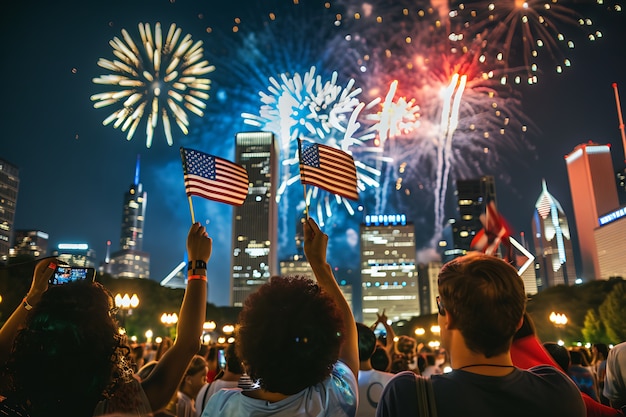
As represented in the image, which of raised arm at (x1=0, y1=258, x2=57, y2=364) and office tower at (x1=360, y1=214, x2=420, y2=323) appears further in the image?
office tower at (x1=360, y1=214, x2=420, y2=323)

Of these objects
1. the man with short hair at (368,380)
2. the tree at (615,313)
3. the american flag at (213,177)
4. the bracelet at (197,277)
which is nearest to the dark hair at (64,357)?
the bracelet at (197,277)

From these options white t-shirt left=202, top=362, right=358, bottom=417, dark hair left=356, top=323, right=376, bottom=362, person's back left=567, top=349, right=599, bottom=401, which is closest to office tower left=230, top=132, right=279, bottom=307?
person's back left=567, top=349, right=599, bottom=401

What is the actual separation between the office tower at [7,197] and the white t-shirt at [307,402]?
122919 mm

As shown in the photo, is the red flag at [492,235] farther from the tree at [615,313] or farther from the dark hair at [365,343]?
the tree at [615,313]

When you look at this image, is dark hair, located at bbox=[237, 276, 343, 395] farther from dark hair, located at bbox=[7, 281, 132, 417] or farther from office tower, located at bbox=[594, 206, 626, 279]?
office tower, located at bbox=[594, 206, 626, 279]

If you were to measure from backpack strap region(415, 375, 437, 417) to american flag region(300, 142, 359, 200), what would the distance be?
6091 millimetres

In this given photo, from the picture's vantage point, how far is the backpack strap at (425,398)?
2268 mm

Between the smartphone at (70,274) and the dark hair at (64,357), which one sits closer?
the dark hair at (64,357)

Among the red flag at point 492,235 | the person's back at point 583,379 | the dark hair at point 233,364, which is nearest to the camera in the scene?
the dark hair at point 233,364

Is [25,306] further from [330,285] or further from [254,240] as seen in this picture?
[254,240]

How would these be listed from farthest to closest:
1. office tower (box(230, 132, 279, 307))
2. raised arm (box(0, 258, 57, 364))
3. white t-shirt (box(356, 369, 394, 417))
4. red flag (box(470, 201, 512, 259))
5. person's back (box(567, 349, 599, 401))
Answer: office tower (box(230, 132, 279, 307)) → person's back (box(567, 349, 599, 401)) → red flag (box(470, 201, 512, 259)) → white t-shirt (box(356, 369, 394, 417)) → raised arm (box(0, 258, 57, 364))

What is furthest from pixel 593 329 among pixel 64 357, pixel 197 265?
pixel 64 357

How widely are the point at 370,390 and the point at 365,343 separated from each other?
0.45 meters

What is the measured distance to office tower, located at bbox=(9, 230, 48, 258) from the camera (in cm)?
13695
